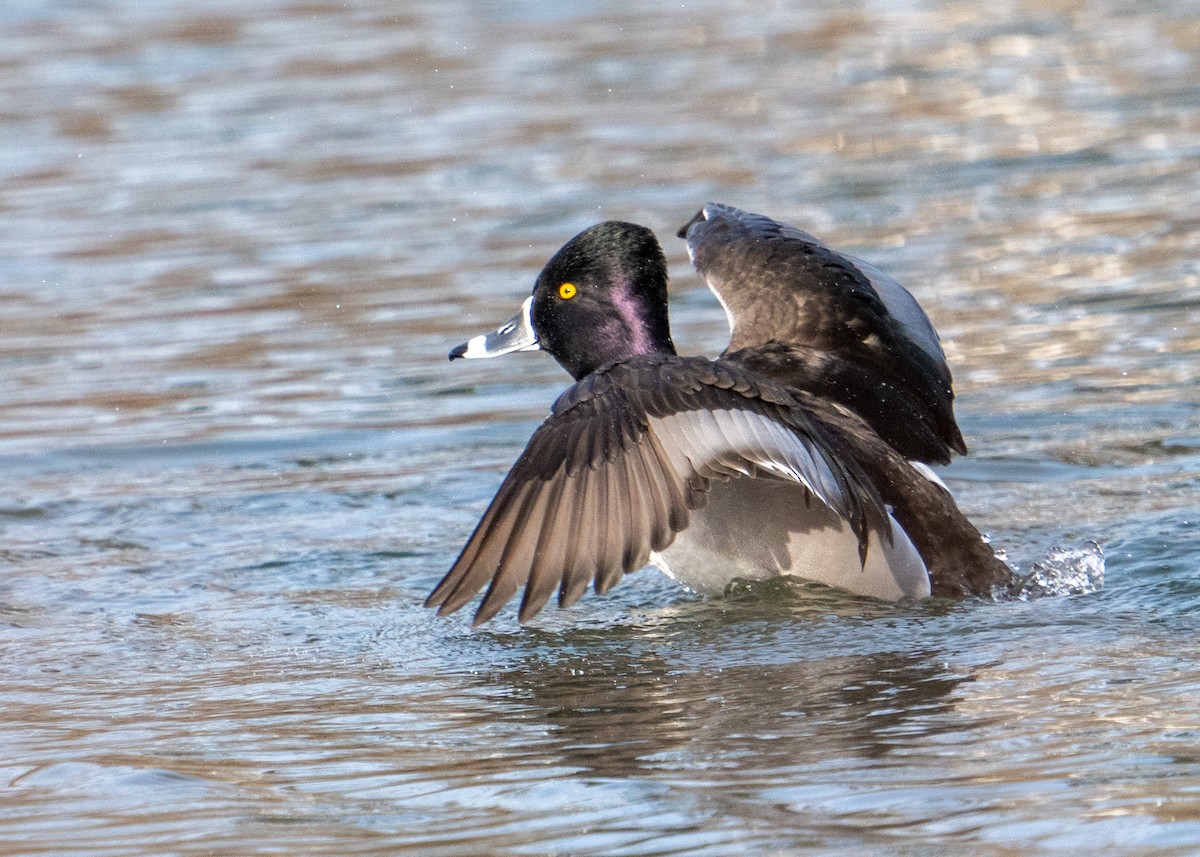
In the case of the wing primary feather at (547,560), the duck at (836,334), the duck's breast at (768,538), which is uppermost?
the duck at (836,334)

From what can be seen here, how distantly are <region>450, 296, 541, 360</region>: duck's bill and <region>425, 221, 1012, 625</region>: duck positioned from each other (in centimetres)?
14

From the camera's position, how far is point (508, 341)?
6.72 metres

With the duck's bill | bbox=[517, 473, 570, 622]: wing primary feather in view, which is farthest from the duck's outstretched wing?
the duck's bill

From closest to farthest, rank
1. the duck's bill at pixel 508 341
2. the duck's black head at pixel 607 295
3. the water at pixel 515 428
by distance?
the water at pixel 515 428 → the duck's black head at pixel 607 295 → the duck's bill at pixel 508 341

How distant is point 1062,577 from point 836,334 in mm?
1233

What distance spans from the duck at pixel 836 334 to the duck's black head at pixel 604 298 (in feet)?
1.08

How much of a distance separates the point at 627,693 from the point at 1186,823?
1642 millimetres

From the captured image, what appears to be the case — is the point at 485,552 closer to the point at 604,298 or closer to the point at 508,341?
the point at 604,298

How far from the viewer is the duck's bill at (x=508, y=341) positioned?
21.9ft

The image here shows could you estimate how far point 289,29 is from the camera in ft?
63.3

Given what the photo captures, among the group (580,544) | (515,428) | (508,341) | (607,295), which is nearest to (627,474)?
(580,544)

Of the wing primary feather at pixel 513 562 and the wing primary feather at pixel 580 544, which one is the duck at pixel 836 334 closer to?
the wing primary feather at pixel 580 544

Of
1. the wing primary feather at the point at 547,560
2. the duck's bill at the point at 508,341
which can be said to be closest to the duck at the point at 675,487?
the wing primary feather at the point at 547,560

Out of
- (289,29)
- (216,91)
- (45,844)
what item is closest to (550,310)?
(45,844)
